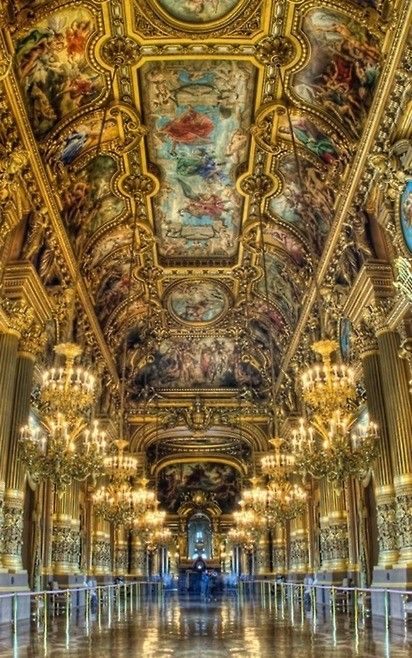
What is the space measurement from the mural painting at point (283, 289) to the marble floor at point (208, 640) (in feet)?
33.7

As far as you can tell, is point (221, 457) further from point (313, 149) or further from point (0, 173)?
point (0, 173)

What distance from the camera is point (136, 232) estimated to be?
18516 millimetres

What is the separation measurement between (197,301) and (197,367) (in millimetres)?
5289

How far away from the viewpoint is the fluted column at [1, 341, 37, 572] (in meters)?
11.8

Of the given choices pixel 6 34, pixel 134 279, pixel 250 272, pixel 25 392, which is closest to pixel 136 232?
pixel 134 279

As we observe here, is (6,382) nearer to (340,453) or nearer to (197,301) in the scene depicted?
(340,453)

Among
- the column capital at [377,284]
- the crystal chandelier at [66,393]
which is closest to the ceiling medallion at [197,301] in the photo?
the column capital at [377,284]

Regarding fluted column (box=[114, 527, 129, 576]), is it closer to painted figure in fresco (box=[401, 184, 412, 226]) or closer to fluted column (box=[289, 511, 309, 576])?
fluted column (box=[289, 511, 309, 576])

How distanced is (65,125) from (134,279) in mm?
8342

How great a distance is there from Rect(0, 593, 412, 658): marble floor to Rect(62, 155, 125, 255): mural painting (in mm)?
8812

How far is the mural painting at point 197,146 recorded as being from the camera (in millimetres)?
13469

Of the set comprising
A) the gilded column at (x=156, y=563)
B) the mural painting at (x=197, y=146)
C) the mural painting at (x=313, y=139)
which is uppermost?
the mural painting at (x=197, y=146)

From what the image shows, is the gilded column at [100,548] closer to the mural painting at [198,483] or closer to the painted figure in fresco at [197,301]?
the painted figure in fresco at [197,301]

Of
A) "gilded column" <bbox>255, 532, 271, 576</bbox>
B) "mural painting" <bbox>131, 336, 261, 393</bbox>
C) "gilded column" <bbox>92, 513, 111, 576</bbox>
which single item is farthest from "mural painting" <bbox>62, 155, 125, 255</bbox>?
"gilded column" <bbox>255, 532, 271, 576</bbox>
